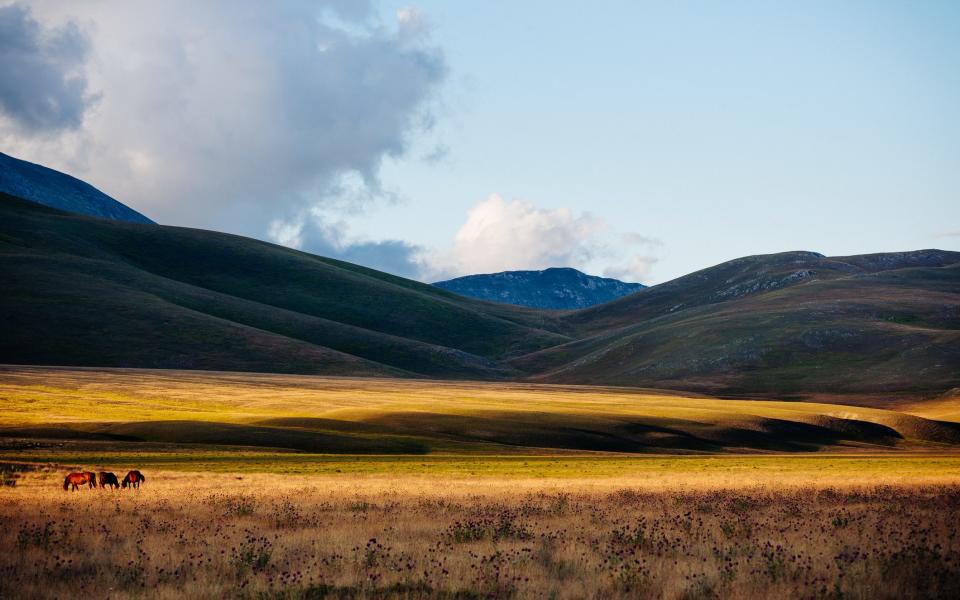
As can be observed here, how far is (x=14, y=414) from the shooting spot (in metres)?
67.2

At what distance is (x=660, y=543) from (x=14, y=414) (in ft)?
215

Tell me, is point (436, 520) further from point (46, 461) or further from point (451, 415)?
point (451, 415)

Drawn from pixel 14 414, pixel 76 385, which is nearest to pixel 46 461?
pixel 14 414

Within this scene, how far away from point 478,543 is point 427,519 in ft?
15.7

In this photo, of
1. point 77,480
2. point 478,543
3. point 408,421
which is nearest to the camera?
point 478,543

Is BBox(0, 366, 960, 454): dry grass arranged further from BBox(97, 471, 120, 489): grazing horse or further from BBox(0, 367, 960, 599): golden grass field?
BBox(97, 471, 120, 489): grazing horse

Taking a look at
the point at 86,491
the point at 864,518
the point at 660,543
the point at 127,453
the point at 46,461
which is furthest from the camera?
the point at 127,453

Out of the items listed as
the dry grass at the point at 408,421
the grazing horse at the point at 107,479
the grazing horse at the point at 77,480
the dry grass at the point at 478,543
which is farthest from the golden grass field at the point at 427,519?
the grazing horse at the point at 107,479

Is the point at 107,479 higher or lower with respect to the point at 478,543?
lower

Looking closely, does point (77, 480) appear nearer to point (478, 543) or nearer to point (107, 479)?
point (107, 479)

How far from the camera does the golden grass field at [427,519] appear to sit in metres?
14.9

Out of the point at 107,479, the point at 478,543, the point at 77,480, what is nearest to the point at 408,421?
the point at 107,479

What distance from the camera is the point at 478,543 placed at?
19984 millimetres

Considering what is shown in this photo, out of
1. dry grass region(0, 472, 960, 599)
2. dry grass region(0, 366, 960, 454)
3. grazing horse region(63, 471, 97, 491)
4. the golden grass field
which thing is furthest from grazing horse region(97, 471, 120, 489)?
dry grass region(0, 366, 960, 454)
